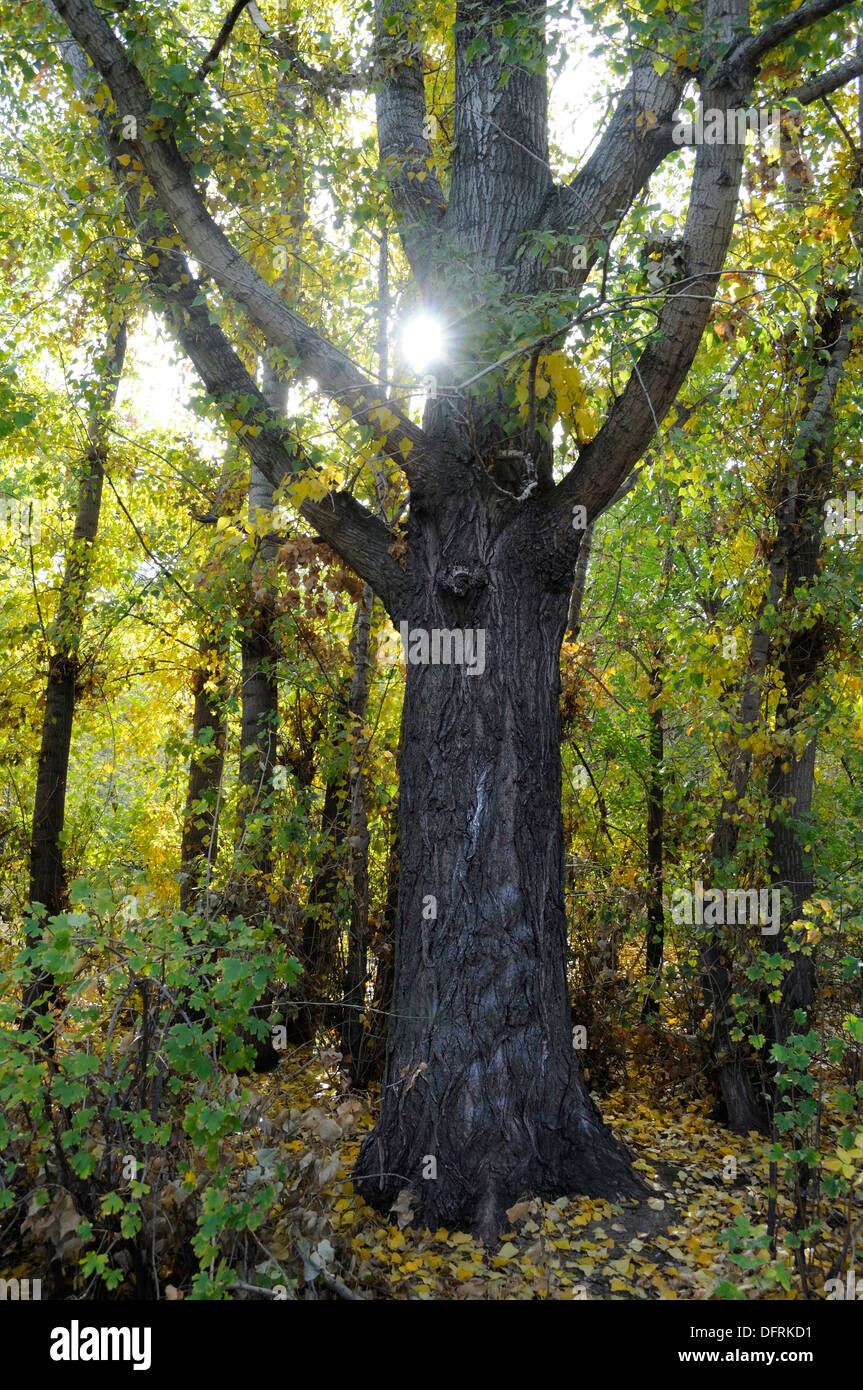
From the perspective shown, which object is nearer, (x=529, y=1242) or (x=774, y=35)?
(x=529, y=1242)

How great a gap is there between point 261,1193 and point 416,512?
9.96 feet

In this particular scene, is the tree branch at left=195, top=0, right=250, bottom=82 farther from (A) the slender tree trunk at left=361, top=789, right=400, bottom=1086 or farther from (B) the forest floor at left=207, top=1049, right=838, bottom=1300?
(B) the forest floor at left=207, top=1049, right=838, bottom=1300

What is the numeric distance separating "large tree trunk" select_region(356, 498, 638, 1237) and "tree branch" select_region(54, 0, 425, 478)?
778 millimetres

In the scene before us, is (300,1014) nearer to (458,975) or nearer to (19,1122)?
(458,975)

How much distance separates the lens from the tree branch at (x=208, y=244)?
13.8 feet

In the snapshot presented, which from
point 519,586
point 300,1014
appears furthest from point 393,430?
point 300,1014

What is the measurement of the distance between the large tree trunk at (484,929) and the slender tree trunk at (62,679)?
511cm

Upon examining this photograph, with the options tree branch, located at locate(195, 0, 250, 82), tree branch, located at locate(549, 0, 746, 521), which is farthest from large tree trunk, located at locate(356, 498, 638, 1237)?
tree branch, located at locate(195, 0, 250, 82)

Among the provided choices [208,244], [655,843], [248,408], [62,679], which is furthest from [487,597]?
[62,679]

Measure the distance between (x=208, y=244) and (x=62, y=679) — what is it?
5.32 meters

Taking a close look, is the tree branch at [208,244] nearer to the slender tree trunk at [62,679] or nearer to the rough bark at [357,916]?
the rough bark at [357,916]

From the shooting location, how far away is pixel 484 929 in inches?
153

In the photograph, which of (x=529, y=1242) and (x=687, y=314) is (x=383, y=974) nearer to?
(x=529, y=1242)

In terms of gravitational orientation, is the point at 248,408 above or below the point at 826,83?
below
